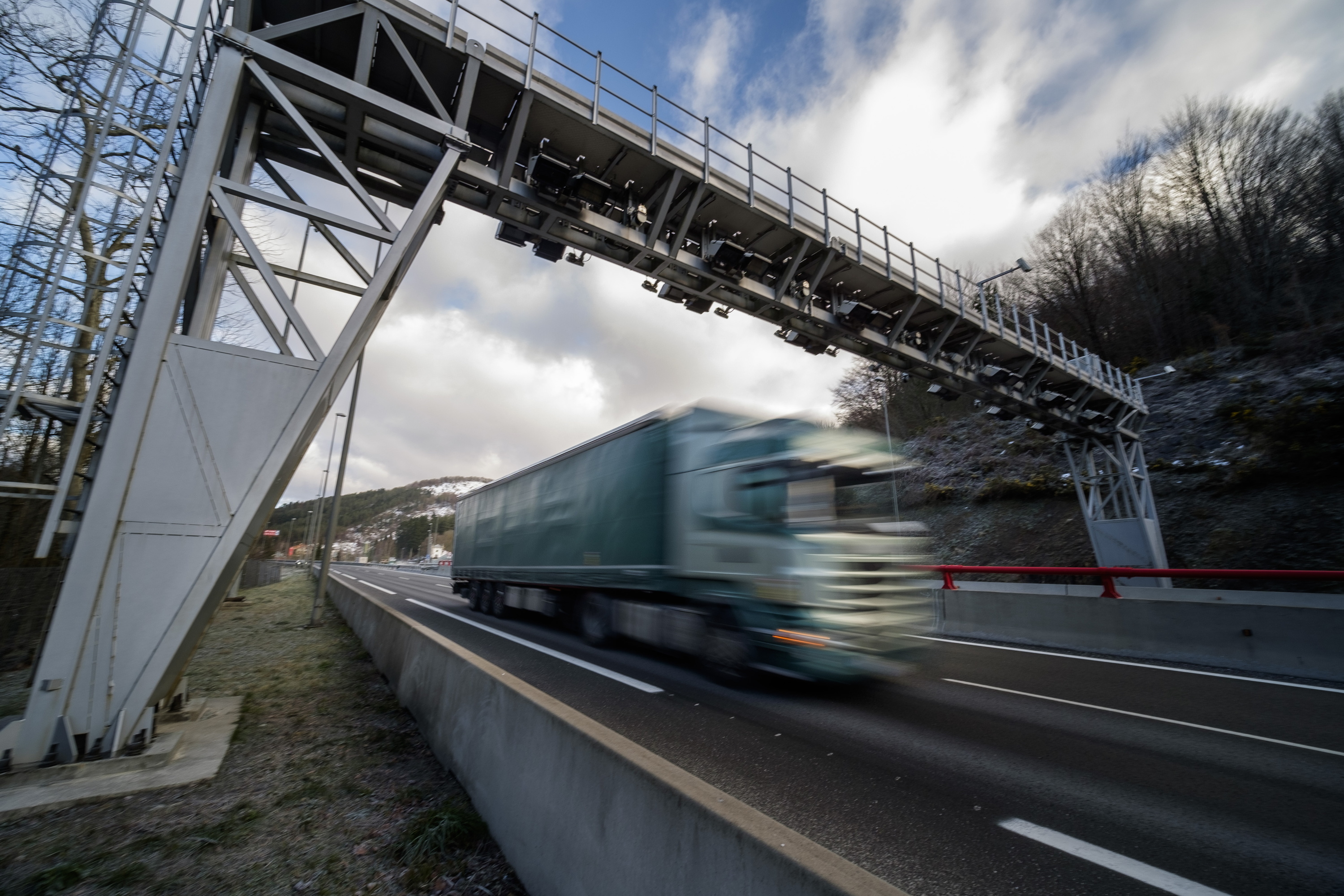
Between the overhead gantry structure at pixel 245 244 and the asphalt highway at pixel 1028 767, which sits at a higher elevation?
the overhead gantry structure at pixel 245 244

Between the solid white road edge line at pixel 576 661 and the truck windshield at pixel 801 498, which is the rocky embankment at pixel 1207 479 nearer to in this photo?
the truck windshield at pixel 801 498

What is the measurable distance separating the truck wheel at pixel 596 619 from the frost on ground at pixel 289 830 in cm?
406

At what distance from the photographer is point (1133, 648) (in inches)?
353

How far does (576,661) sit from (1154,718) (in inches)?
269

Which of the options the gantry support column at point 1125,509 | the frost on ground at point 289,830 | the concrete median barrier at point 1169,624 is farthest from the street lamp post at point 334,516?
the gantry support column at point 1125,509

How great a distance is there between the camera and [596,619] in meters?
9.62

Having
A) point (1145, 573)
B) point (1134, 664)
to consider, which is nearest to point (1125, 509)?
point (1145, 573)

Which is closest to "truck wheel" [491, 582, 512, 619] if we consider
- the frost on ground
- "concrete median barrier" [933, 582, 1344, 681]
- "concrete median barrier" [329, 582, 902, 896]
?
the frost on ground

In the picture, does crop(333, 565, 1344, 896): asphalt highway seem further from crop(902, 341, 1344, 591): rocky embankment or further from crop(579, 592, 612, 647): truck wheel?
crop(902, 341, 1344, 591): rocky embankment

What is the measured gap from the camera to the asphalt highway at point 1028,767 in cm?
283

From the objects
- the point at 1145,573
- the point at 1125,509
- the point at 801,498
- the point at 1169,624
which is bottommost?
the point at 1169,624

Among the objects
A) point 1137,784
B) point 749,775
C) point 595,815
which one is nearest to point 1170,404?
point 1137,784

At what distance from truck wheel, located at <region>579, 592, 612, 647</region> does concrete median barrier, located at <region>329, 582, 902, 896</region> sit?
4928mm

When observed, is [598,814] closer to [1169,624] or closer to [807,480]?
[807,480]
